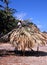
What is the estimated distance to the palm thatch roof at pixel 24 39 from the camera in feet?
66.2

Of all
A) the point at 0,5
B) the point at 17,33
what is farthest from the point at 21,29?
the point at 0,5

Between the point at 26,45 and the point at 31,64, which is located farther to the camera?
the point at 26,45

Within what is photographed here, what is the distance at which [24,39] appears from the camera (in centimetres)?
2016

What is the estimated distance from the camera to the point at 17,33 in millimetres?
20594

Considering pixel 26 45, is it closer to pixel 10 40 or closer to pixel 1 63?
pixel 10 40

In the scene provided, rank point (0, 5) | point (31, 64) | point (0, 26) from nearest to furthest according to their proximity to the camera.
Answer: point (31, 64) → point (0, 5) → point (0, 26)

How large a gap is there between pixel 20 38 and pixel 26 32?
793 millimetres

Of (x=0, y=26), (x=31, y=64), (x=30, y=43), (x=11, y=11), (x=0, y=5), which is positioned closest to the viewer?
(x=31, y=64)

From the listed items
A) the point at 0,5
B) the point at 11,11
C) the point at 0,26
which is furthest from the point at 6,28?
the point at 0,5

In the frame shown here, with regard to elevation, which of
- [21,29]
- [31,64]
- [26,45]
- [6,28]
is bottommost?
[31,64]

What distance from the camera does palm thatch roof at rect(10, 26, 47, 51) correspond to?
66.2ft

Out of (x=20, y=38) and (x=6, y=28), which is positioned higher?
(x=6, y=28)

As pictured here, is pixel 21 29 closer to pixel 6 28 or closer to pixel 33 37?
pixel 33 37

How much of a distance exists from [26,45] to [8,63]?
171 inches
